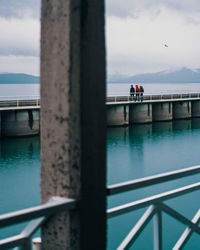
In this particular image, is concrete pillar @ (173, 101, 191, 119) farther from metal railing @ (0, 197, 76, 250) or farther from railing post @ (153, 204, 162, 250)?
metal railing @ (0, 197, 76, 250)

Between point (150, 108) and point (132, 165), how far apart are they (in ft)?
55.8

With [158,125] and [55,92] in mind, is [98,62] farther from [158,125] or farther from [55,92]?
[158,125]

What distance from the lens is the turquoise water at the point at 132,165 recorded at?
11.0 m

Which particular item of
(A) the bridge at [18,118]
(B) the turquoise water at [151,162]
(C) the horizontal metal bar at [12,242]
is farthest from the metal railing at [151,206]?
(A) the bridge at [18,118]

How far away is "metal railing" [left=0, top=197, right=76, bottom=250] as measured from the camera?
5.55 feet

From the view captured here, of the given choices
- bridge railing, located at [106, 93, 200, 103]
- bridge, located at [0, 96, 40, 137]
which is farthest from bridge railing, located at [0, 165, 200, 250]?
bridge railing, located at [106, 93, 200, 103]

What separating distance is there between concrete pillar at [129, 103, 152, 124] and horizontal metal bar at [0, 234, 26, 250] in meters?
34.8

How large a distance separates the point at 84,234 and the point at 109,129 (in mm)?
31765

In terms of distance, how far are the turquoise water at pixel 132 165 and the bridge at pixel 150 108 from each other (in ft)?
3.52

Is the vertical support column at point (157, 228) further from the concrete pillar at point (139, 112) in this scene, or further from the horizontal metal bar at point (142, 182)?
the concrete pillar at point (139, 112)

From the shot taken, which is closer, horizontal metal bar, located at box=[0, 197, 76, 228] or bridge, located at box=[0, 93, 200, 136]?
horizontal metal bar, located at box=[0, 197, 76, 228]

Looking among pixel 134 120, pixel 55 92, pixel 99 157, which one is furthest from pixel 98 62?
pixel 134 120

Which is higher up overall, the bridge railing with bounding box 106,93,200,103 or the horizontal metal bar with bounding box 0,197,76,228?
the bridge railing with bounding box 106,93,200,103

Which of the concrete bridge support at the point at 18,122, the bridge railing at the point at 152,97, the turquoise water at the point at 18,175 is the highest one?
the bridge railing at the point at 152,97
